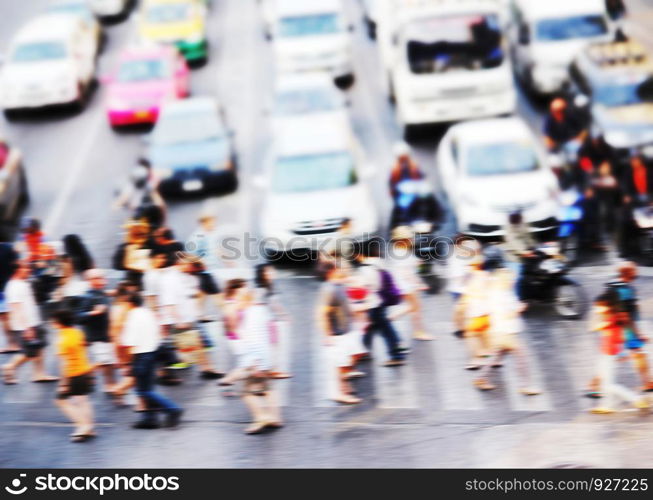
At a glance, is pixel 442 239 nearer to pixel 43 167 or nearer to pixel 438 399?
pixel 438 399

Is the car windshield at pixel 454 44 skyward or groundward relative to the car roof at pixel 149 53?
groundward

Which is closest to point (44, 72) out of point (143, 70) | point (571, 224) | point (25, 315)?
point (143, 70)

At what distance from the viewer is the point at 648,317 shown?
1378cm

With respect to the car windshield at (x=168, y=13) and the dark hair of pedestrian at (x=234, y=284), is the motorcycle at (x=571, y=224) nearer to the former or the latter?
the dark hair of pedestrian at (x=234, y=284)

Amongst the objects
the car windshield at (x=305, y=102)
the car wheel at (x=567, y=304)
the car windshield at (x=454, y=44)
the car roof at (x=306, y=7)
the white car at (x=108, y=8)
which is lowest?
the car wheel at (x=567, y=304)

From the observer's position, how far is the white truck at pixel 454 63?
21.0 metres

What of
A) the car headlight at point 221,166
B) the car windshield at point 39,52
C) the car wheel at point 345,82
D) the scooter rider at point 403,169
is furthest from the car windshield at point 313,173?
the car windshield at point 39,52

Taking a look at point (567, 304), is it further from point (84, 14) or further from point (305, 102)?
point (84, 14)

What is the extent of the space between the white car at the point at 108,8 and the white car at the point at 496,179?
1808 centimetres

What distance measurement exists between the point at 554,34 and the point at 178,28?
1044cm

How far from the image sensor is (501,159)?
663 inches

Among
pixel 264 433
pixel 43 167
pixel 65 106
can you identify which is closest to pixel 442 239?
pixel 264 433

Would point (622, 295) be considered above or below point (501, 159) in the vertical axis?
below
